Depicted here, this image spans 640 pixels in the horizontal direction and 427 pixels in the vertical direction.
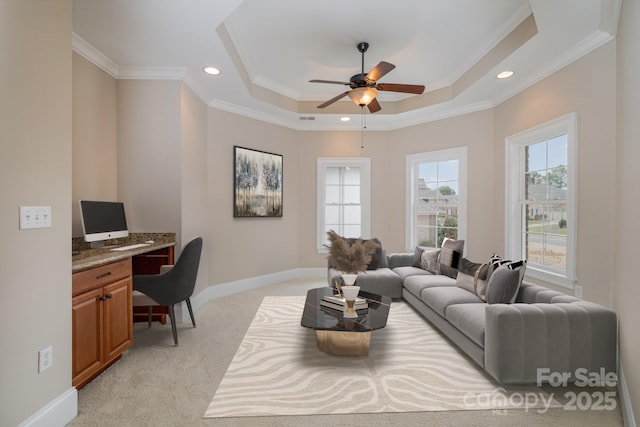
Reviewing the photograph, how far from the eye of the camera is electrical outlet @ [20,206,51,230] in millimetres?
1659

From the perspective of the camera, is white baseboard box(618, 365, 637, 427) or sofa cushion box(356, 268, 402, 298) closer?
white baseboard box(618, 365, 637, 427)

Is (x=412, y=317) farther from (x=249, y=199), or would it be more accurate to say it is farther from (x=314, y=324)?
(x=249, y=199)

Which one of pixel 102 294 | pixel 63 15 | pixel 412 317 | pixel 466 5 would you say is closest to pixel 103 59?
pixel 63 15

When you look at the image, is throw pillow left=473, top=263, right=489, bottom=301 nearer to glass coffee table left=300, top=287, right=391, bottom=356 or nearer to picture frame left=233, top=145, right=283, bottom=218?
glass coffee table left=300, top=287, right=391, bottom=356

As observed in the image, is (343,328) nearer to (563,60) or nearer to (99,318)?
(99,318)

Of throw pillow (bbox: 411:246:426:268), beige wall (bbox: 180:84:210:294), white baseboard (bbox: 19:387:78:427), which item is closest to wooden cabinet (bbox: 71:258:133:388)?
white baseboard (bbox: 19:387:78:427)

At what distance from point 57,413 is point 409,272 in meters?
3.75

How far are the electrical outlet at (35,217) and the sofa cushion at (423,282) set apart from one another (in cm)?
339

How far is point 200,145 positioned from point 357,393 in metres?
3.56

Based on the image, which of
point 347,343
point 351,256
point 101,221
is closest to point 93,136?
point 101,221

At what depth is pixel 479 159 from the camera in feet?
15.7

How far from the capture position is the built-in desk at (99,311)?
2154 millimetres

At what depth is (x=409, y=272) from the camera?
14.4ft

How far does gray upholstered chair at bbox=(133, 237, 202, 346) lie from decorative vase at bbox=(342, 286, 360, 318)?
4.95 feet
